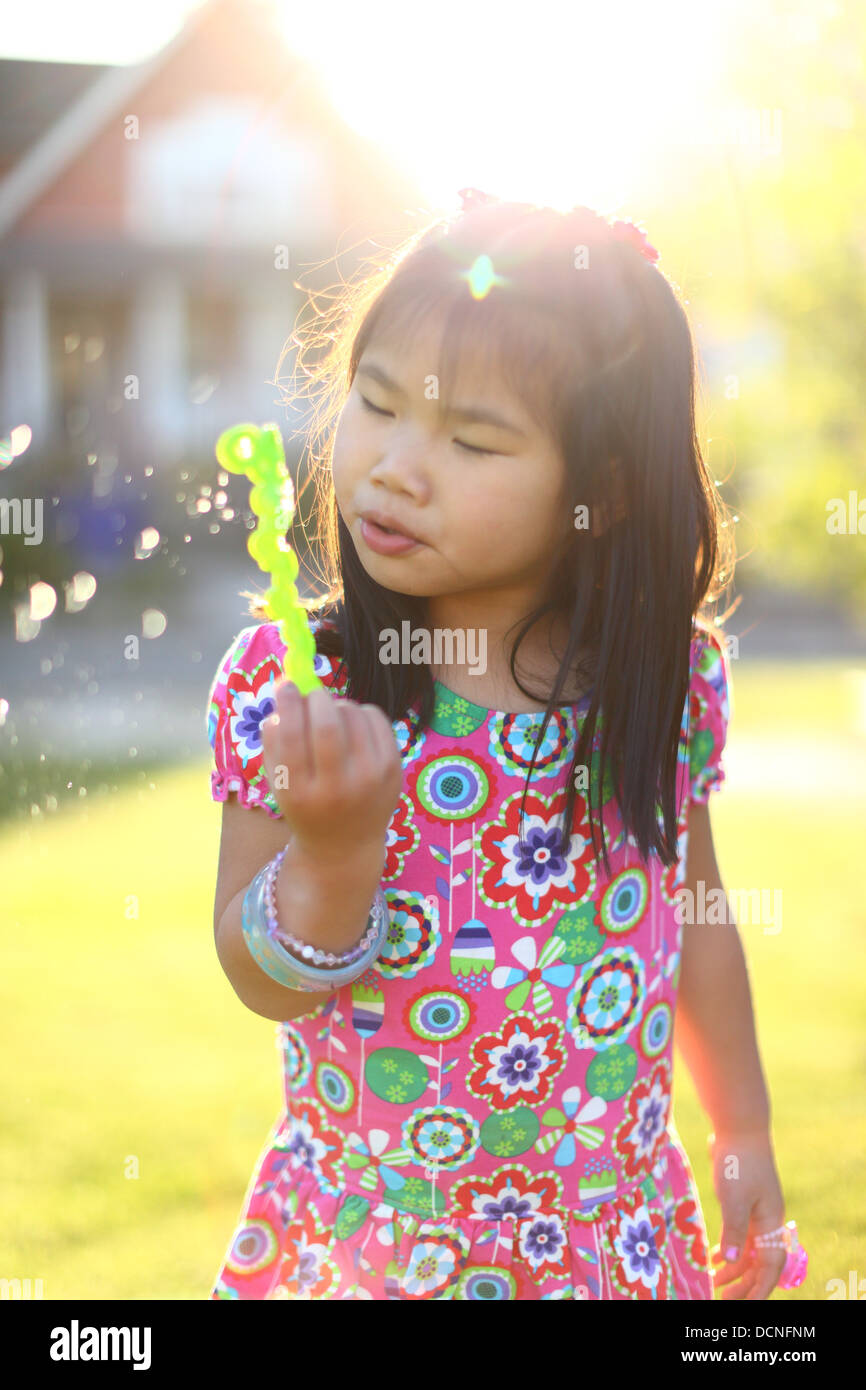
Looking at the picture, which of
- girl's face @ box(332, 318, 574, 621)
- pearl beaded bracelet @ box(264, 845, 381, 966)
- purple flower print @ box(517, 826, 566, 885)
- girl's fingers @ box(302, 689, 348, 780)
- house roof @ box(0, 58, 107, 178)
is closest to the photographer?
girl's fingers @ box(302, 689, 348, 780)

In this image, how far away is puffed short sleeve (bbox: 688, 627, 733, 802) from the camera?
1.62m

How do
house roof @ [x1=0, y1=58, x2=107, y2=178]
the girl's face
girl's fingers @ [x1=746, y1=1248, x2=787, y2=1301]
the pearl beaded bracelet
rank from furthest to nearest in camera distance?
house roof @ [x1=0, y1=58, x2=107, y2=178], girl's fingers @ [x1=746, y1=1248, x2=787, y2=1301], the girl's face, the pearl beaded bracelet

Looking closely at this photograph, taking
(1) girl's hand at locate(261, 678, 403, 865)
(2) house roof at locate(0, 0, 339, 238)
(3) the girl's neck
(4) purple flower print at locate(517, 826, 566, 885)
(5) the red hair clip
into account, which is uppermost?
(2) house roof at locate(0, 0, 339, 238)

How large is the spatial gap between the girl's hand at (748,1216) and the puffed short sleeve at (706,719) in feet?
1.39

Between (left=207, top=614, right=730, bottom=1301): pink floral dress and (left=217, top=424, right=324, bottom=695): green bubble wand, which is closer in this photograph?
(left=217, top=424, right=324, bottom=695): green bubble wand

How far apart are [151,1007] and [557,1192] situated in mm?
2756

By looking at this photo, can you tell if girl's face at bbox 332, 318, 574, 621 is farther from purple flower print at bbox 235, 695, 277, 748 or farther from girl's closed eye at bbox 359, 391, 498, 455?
purple flower print at bbox 235, 695, 277, 748

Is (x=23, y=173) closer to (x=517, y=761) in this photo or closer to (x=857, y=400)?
(x=857, y=400)

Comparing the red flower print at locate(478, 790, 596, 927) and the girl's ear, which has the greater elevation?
the girl's ear

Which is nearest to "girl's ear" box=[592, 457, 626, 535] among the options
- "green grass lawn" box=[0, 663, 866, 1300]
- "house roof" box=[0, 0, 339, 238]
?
"green grass lawn" box=[0, 663, 866, 1300]

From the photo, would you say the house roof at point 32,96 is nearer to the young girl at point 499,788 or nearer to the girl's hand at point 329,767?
the young girl at point 499,788

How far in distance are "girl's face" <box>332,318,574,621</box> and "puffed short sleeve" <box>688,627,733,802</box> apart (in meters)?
0.33

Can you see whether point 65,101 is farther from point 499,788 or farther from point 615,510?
point 499,788

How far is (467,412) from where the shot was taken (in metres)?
1.32
